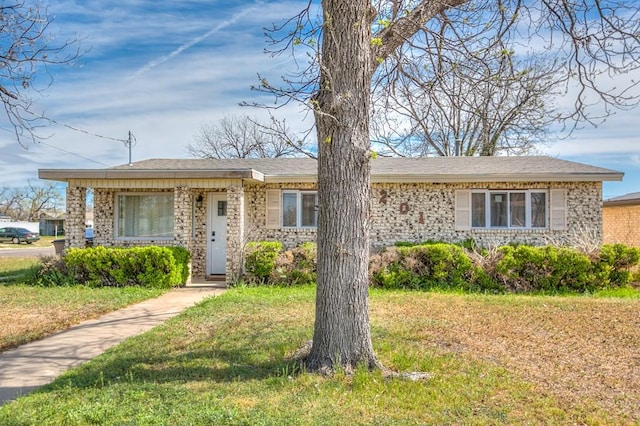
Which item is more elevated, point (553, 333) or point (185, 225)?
point (185, 225)

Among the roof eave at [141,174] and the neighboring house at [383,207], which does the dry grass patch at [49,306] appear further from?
the roof eave at [141,174]

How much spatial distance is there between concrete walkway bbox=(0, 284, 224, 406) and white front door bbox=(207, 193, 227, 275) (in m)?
3.85

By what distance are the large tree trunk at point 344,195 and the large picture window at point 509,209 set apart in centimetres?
897

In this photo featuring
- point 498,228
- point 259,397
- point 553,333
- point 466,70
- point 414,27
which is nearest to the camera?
point 259,397

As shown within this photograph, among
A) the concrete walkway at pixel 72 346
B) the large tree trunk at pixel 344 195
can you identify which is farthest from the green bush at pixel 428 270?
the large tree trunk at pixel 344 195

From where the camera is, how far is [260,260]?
11477 mm

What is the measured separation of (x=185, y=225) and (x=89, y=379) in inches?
295

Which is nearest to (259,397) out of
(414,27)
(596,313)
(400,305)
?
(414,27)

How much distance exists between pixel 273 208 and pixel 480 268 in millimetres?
5755

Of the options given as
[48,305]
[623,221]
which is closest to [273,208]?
[48,305]

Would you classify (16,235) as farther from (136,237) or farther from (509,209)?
(509,209)

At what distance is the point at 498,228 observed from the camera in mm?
13156

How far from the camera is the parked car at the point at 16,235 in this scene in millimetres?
36188

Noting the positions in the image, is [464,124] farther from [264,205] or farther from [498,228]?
[264,205]
